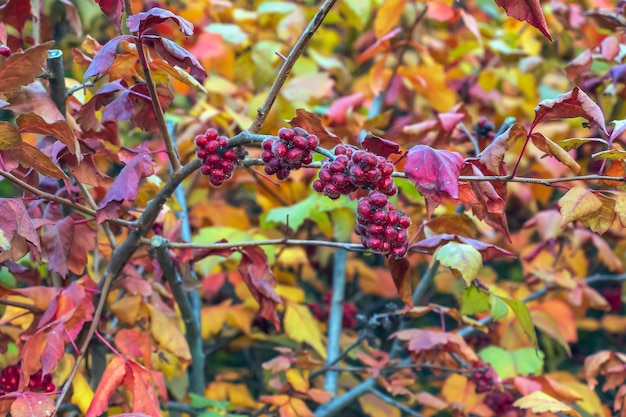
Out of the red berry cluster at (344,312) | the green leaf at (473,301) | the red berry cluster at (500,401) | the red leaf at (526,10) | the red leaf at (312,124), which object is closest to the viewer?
the red leaf at (526,10)

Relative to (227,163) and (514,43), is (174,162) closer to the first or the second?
(227,163)

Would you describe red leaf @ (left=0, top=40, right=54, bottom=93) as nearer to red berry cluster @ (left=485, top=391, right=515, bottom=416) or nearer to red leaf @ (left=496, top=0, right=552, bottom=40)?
red leaf @ (left=496, top=0, right=552, bottom=40)

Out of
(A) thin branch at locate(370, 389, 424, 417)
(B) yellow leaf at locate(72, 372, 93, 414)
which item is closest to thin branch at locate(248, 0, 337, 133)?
(B) yellow leaf at locate(72, 372, 93, 414)

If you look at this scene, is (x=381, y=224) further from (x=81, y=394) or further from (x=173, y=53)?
(x=81, y=394)

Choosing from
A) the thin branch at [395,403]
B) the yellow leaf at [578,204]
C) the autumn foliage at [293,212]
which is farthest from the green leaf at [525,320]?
the thin branch at [395,403]

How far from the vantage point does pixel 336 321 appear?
165 centimetres

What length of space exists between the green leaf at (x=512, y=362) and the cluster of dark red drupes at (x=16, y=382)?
90 cm

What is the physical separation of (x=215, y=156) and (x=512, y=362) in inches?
38.0

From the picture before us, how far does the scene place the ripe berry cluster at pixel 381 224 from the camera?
2.57ft

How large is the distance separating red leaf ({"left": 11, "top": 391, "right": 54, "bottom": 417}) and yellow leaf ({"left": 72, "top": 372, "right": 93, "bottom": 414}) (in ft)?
0.68

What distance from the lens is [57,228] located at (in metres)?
1.02

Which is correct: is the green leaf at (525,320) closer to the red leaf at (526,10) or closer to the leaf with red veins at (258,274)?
the leaf with red veins at (258,274)

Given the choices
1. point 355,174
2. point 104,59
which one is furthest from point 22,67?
Result: point 355,174

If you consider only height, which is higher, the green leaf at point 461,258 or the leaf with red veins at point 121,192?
the leaf with red veins at point 121,192
